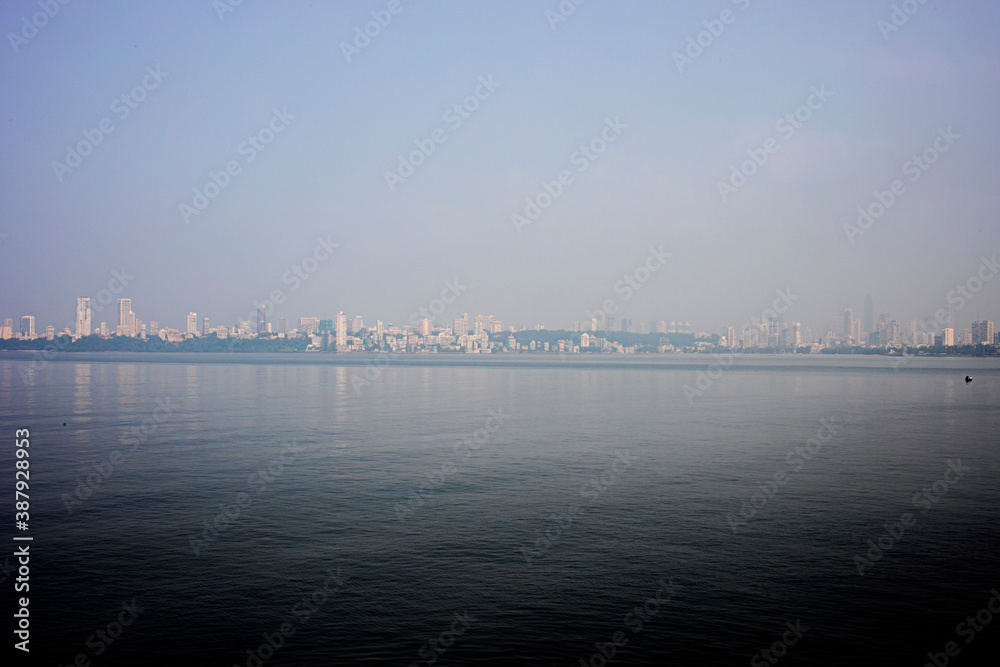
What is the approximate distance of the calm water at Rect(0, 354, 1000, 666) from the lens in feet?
41.1

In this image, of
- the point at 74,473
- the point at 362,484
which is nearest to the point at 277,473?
the point at 362,484

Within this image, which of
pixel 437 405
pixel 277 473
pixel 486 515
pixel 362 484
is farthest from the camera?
pixel 437 405

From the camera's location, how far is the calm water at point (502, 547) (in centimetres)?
1253

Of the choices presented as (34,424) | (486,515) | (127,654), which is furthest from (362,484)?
(34,424)

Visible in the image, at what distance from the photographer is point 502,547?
17.4 metres

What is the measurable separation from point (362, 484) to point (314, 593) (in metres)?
10.3

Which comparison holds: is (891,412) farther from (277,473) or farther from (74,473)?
(74,473)

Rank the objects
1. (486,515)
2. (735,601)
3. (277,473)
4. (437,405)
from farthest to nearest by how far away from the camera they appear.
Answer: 1. (437,405)
2. (277,473)
3. (486,515)
4. (735,601)

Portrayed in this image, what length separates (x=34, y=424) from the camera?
1544 inches

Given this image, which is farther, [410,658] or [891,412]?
[891,412]

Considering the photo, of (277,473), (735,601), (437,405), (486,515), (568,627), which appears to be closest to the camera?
(568,627)

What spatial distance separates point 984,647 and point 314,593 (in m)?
12.8

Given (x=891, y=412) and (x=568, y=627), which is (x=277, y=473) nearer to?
(x=568, y=627)

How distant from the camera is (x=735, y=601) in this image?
14078 mm
